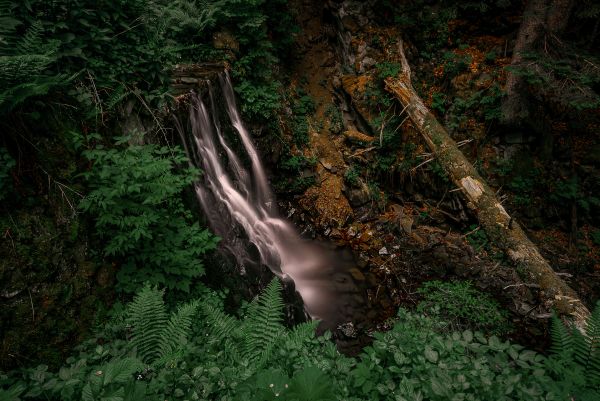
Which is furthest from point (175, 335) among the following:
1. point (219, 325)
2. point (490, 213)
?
point (490, 213)

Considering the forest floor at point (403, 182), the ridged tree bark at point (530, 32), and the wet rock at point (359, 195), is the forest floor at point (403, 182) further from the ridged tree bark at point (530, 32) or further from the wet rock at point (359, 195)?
the ridged tree bark at point (530, 32)

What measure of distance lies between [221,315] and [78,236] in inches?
73.4

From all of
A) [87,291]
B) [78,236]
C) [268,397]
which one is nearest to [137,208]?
[78,236]

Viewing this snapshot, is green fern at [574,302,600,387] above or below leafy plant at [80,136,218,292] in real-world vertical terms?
below

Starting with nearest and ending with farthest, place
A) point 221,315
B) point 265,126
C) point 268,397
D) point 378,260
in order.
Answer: point 268,397
point 221,315
point 378,260
point 265,126

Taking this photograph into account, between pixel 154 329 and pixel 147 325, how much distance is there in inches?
2.7

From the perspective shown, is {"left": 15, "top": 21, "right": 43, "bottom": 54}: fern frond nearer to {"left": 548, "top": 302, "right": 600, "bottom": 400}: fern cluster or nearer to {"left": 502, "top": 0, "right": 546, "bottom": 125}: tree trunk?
{"left": 548, "top": 302, "right": 600, "bottom": 400}: fern cluster

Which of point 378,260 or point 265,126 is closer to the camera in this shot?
point 378,260

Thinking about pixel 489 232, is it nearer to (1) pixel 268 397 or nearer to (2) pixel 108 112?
(1) pixel 268 397

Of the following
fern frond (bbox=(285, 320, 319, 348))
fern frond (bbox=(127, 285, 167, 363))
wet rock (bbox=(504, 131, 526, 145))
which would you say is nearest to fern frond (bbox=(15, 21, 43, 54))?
fern frond (bbox=(127, 285, 167, 363))

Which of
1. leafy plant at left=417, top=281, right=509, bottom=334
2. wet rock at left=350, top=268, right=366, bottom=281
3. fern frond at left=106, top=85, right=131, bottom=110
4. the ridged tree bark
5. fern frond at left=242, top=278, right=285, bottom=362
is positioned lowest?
leafy plant at left=417, top=281, right=509, bottom=334

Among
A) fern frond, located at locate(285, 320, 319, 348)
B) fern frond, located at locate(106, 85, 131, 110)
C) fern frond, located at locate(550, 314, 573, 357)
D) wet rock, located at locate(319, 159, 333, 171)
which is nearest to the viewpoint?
fern frond, located at locate(550, 314, 573, 357)

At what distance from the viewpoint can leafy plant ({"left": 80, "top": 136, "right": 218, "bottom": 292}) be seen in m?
3.18

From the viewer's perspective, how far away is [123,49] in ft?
13.2
